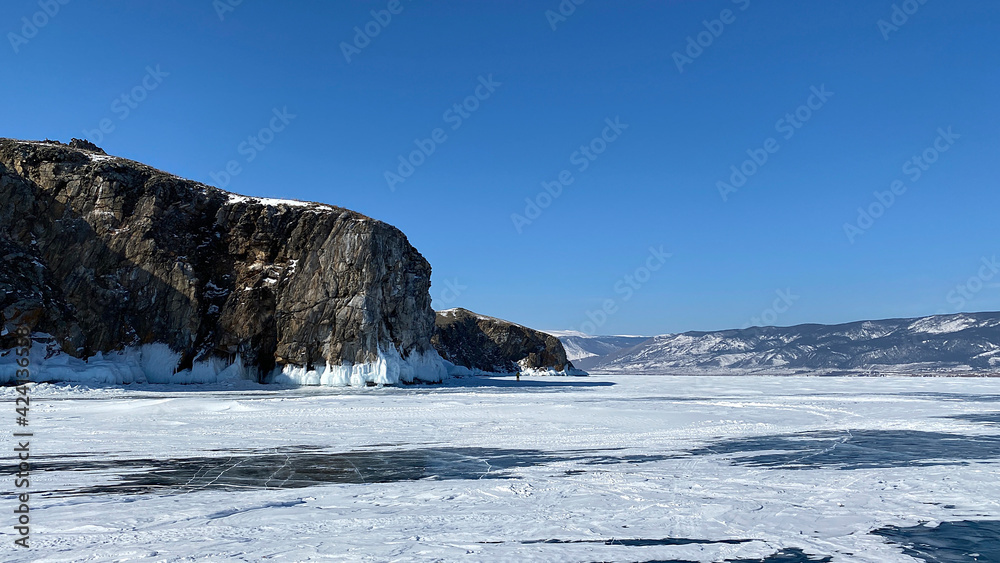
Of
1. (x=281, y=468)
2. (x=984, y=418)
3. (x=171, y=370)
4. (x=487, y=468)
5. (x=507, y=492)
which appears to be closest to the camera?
(x=507, y=492)

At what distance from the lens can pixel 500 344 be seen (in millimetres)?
129250

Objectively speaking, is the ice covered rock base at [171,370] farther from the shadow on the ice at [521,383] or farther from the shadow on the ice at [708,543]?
the shadow on the ice at [708,543]

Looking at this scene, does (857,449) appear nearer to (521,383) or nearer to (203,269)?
(521,383)

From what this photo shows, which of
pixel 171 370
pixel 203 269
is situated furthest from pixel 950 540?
pixel 203 269

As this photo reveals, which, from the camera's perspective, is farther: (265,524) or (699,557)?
(265,524)

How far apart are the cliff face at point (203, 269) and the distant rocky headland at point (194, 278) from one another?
115 mm

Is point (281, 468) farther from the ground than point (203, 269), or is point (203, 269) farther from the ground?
point (203, 269)

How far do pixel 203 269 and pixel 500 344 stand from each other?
253 feet

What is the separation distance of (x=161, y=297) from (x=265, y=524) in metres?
54.7

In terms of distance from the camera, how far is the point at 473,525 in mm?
8453

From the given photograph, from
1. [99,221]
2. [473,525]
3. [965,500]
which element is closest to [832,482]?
[965,500]

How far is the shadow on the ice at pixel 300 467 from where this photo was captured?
11.2 metres

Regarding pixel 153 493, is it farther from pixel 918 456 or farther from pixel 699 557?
pixel 918 456

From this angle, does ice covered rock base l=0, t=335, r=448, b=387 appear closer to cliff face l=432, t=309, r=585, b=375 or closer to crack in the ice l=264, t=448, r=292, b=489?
crack in the ice l=264, t=448, r=292, b=489
